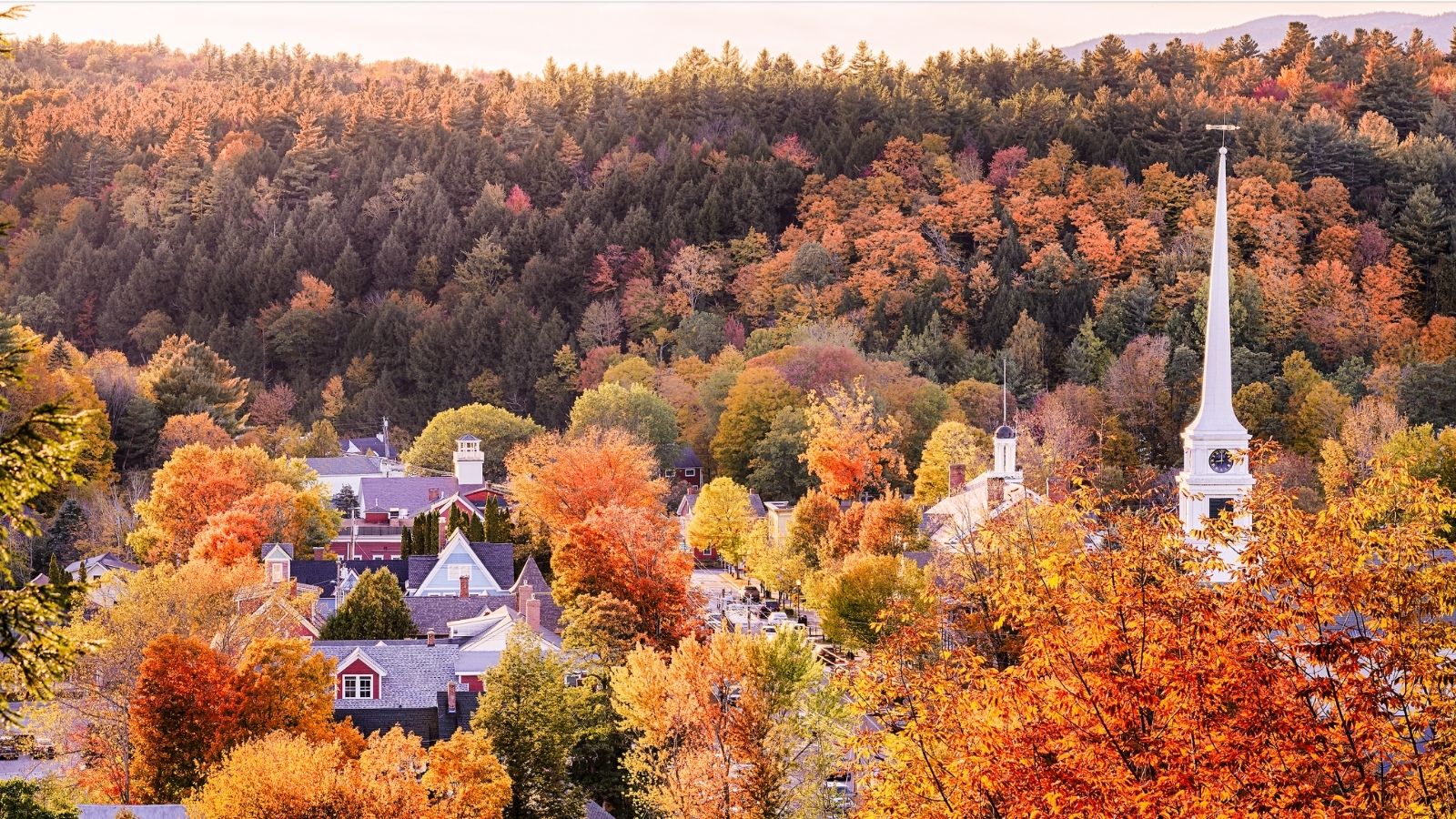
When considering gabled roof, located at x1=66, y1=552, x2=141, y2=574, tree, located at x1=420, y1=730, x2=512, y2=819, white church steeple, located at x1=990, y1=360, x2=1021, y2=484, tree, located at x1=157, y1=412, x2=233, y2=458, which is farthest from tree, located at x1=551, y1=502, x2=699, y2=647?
tree, located at x1=157, y1=412, x2=233, y2=458

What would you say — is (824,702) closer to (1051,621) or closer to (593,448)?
(1051,621)

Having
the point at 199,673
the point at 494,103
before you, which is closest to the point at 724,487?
the point at 199,673

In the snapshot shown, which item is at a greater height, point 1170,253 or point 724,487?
point 1170,253

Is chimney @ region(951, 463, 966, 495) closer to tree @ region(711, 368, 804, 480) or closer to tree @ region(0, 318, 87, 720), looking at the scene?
tree @ region(711, 368, 804, 480)

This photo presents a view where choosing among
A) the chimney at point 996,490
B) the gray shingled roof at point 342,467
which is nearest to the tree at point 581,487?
the chimney at point 996,490

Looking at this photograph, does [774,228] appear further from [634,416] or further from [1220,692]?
[1220,692]

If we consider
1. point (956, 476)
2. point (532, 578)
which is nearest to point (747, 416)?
point (956, 476)
